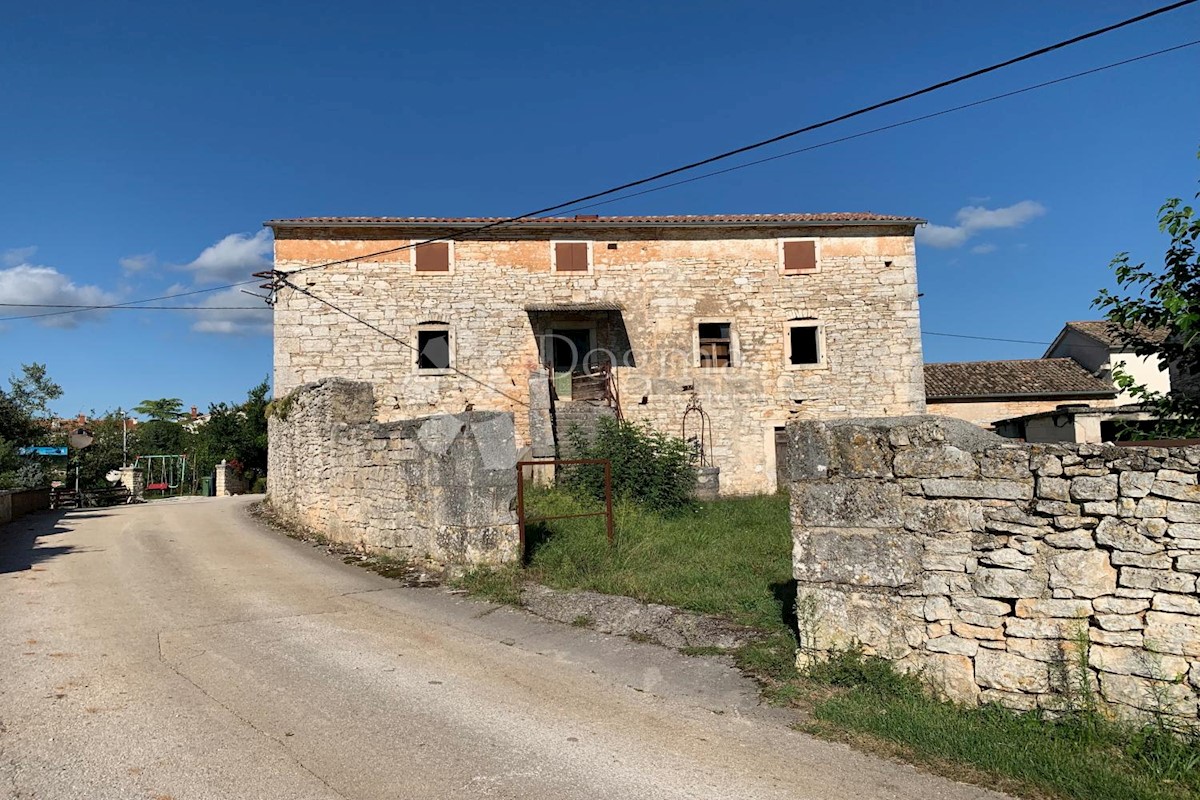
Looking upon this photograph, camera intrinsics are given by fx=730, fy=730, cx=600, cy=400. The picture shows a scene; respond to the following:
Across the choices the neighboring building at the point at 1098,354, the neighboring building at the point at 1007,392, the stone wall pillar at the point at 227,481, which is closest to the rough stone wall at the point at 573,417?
the neighboring building at the point at 1007,392

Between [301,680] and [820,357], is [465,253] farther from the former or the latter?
[301,680]

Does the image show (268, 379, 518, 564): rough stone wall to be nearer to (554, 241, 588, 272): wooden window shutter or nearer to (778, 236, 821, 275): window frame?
(554, 241, 588, 272): wooden window shutter

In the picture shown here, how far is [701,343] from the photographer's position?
19438 mm

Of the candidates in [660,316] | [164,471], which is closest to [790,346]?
[660,316]

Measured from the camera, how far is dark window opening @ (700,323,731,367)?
19469 mm

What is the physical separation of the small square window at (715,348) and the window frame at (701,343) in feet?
0.24

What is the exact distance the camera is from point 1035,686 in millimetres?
→ 4207

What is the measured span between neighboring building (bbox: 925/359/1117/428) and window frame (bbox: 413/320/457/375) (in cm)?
1627

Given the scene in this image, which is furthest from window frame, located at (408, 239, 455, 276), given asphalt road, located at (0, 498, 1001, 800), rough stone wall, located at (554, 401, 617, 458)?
asphalt road, located at (0, 498, 1001, 800)

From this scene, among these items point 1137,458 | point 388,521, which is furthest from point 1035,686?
point 388,521

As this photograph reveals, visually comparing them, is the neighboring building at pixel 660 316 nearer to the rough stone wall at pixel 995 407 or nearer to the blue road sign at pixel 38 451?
the rough stone wall at pixel 995 407

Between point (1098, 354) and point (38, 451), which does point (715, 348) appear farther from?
point (38, 451)

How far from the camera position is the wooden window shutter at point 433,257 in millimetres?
18641

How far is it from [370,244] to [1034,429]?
726 inches
